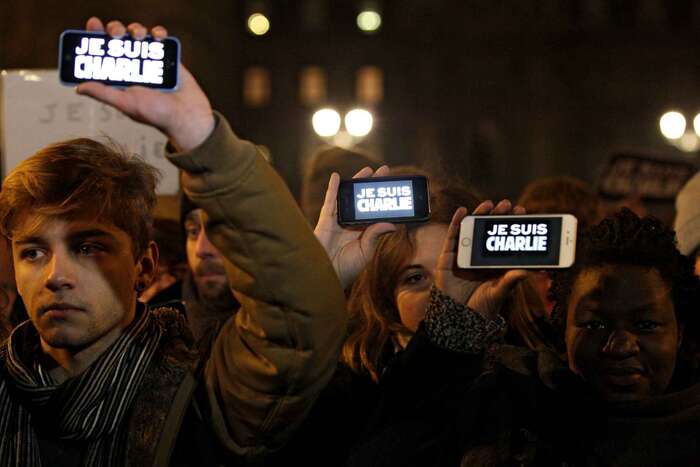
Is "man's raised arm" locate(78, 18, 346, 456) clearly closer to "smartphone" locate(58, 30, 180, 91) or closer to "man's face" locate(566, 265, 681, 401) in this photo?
"smartphone" locate(58, 30, 180, 91)

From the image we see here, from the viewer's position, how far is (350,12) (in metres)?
70.2

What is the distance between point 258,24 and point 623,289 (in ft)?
221

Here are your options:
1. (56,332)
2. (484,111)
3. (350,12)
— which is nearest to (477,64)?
(484,111)

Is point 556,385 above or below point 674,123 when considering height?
below

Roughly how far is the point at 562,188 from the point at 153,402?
4232 millimetres

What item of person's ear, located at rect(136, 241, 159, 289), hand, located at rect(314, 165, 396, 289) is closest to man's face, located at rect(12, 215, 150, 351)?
person's ear, located at rect(136, 241, 159, 289)

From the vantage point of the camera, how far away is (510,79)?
6241 centimetres

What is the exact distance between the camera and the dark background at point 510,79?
199 ft

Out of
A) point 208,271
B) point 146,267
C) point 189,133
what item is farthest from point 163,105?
point 208,271

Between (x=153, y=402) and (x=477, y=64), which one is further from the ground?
(x=477, y=64)

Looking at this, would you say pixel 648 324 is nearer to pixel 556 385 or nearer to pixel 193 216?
pixel 556 385

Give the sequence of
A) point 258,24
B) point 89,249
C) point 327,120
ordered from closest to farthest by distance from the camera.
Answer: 1. point 89,249
2. point 327,120
3. point 258,24

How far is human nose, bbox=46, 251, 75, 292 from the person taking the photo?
341 cm

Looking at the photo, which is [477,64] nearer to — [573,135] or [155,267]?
[573,135]
